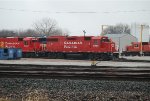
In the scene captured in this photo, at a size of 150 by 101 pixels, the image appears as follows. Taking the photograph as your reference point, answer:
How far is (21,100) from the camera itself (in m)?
8.74

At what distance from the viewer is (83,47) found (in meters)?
34.5

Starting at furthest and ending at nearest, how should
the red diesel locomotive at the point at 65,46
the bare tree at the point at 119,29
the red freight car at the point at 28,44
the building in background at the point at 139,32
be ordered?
the bare tree at the point at 119,29 → the building in background at the point at 139,32 → the red freight car at the point at 28,44 → the red diesel locomotive at the point at 65,46

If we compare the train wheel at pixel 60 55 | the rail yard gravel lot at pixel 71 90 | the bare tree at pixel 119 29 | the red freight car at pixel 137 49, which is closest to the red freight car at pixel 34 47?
the train wheel at pixel 60 55

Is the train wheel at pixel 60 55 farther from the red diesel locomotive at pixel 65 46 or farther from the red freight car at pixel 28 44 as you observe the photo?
the red freight car at pixel 28 44

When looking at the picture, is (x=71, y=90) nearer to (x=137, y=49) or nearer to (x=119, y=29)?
(x=137, y=49)

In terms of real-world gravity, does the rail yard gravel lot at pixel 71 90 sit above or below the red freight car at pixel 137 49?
below

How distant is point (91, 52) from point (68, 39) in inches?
156

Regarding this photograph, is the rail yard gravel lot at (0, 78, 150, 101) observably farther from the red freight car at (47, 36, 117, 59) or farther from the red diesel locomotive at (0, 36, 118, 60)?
the red diesel locomotive at (0, 36, 118, 60)

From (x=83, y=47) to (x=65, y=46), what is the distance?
8.91 feet

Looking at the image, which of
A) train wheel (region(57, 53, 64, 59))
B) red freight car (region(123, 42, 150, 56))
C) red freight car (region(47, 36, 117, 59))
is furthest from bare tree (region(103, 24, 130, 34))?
train wheel (region(57, 53, 64, 59))

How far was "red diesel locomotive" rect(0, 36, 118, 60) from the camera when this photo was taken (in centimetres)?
3347

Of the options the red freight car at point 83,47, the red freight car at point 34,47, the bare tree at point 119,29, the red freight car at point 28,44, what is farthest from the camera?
the bare tree at point 119,29

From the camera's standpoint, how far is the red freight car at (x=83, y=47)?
33.3 meters

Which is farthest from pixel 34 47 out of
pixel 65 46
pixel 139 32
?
pixel 139 32
